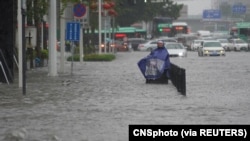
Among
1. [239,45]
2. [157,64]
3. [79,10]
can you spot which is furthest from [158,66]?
[239,45]

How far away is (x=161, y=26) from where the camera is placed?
406 ft

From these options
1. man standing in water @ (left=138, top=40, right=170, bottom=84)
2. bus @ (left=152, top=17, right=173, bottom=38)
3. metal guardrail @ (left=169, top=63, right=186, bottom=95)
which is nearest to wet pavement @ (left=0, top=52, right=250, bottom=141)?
metal guardrail @ (left=169, top=63, right=186, bottom=95)

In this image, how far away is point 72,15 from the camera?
38.3 m

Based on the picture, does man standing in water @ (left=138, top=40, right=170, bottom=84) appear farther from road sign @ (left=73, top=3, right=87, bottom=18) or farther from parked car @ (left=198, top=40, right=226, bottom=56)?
parked car @ (left=198, top=40, right=226, bottom=56)

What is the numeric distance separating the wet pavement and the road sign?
22.3 ft

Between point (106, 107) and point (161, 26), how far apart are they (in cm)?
10494

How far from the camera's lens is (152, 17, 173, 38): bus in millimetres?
121781

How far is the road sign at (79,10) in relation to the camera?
→ 35.5 metres

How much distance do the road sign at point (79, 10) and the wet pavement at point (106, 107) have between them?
6.79m

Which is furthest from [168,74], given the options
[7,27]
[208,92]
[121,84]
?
[7,27]

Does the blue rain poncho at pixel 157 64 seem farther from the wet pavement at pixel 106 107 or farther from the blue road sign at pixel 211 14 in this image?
the blue road sign at pixel 211 14

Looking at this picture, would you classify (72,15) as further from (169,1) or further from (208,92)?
(169,1)

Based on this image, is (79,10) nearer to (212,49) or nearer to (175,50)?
(175,50)

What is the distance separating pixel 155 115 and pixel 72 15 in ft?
70.6
